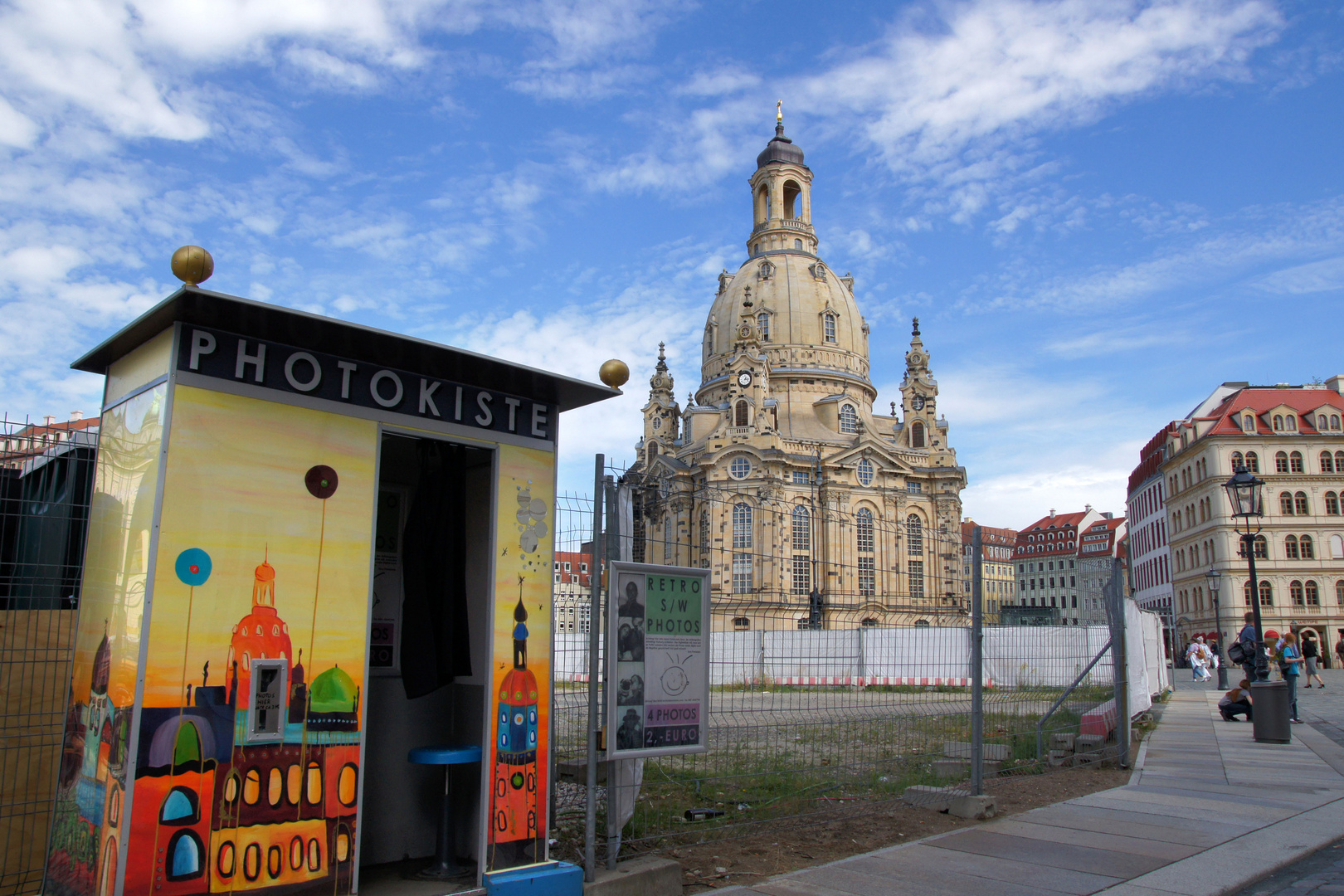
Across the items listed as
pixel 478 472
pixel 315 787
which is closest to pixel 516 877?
pixel 315 787

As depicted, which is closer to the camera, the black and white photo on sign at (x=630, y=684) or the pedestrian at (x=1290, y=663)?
the black and white photo on sign at (x=630, y=684)

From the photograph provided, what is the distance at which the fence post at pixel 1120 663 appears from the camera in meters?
13.6

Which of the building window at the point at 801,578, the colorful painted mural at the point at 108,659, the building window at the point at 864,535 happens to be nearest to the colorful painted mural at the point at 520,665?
the colorful painted mural at the point at 108,659

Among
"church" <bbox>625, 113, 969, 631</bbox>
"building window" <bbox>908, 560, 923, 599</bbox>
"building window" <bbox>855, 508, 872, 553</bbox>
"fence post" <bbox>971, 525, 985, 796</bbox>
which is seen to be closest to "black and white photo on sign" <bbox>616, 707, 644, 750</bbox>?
"fence post" <bbox>971, 525, 985, 796</bbox>

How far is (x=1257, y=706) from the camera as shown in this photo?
55.4 feet

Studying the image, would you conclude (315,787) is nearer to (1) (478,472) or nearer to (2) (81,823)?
(2) (81,823)

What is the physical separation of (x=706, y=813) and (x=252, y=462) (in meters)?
5.79

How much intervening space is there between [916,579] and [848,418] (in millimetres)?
19859

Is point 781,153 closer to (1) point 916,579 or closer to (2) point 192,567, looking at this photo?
(1) point 916,579

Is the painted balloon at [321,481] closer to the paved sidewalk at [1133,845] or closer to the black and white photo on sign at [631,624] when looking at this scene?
the black and white photo on sign at [631,624]

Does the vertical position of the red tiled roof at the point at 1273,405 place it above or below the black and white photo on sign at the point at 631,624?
above

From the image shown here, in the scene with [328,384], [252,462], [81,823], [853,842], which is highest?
[328,384]

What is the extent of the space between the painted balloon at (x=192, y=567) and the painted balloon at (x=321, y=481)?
0.75m

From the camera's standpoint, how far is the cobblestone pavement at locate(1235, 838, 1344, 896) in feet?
23.3
